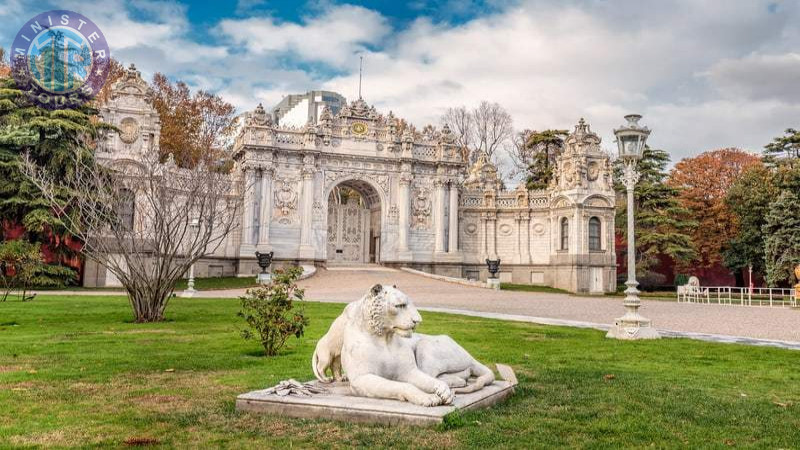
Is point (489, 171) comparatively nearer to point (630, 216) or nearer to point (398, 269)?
point (398, 269)

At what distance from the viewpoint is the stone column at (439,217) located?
37.0 m

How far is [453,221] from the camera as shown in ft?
123

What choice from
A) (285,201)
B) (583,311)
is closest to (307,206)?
(285,201)

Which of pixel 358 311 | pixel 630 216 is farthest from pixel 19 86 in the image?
pixel 358 311

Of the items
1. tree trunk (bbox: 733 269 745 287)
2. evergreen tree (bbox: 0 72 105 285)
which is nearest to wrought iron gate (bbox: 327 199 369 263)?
evergreen tree (bbox: 0 72 105 285)

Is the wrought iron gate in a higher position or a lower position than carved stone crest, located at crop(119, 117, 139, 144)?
lower

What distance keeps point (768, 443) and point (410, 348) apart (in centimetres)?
290

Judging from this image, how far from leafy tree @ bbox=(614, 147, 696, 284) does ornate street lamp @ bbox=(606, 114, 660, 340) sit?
993 inches

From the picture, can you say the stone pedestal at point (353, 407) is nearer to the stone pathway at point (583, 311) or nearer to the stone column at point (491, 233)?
the stone pathway at point (583, 311)

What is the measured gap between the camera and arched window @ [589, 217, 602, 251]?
1421 inches

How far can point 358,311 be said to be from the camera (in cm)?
569

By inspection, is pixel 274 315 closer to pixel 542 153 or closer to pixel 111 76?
pixel 111 76

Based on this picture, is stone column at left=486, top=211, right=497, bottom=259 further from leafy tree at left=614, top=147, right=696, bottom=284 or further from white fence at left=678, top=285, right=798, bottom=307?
white fence at left=678, top=285, right=798, bottom=307

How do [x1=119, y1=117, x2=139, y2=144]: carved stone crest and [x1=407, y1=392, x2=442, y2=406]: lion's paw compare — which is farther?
[x1=119, y1=117, x2=139, y2=144]: carved stone crest
